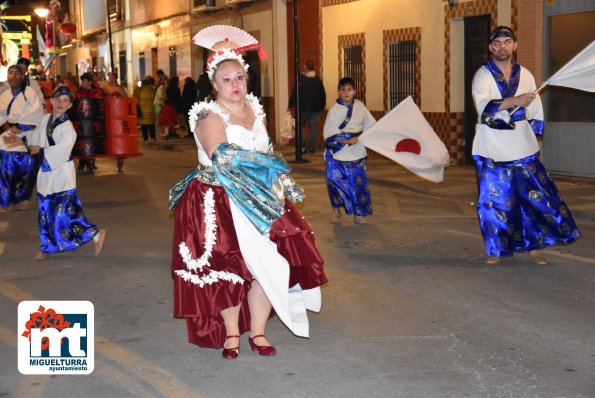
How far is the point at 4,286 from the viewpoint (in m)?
8.34

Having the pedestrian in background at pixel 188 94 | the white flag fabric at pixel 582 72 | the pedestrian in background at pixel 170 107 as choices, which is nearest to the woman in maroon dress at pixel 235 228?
the white flag fabric at pixel 582 72

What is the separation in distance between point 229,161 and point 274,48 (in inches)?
794

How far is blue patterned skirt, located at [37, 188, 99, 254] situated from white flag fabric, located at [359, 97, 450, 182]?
3.40 m

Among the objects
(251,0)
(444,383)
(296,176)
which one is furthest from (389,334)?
(251,0)

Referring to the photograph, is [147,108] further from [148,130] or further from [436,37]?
[436,37]

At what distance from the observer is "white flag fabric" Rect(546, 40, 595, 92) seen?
27.1 feet

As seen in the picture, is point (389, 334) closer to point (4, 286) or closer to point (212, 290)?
point (212, 290)

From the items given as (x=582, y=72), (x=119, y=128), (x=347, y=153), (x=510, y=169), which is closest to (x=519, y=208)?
(x=510, y=169)

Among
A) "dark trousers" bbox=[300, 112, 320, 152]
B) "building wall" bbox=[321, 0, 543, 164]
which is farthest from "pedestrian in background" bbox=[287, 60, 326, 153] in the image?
"building wall" bbox=[321, 0, 543, 164]

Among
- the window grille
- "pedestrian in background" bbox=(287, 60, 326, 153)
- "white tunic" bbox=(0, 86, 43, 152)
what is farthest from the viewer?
the window grille

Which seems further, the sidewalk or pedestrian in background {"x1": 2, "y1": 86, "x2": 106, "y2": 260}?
the sidewalk

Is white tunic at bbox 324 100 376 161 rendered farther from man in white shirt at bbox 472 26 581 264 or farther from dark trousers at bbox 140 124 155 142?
dark trousers at bbox 140 124 155 142

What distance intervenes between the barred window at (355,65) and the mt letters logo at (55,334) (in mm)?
17112

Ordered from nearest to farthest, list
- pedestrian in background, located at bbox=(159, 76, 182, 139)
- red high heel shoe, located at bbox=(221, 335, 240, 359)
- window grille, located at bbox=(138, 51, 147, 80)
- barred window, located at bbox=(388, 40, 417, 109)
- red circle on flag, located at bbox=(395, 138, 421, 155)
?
red high heel shoe, located at bbox=(221, 335, 240, 359) → red circle on flag, located at bbox=(395, 138, 421, 155) → barred window, located at bbox=(388, 40, 417, 109) → pedestrian in background, located at bbox=(159, 76, 182, 139) → window grille, located at bbox=(138, 51, 147, 80)
